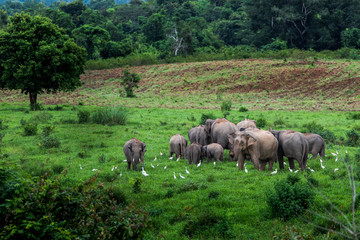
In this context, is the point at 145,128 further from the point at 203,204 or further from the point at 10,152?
the point at 203,204

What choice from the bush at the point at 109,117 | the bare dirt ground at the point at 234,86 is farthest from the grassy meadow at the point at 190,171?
the bare dirt ground at the point at 234,86

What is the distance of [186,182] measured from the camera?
1145cm

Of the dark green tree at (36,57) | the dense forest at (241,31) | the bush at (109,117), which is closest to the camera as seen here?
the bush at (109,117)

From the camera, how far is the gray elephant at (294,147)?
485 inches

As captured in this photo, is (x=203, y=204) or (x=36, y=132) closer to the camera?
(x=203, y=204)

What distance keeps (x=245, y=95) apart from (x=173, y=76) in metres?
17.8

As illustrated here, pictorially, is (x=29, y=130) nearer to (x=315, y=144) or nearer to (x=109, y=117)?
(x=109, y=117)

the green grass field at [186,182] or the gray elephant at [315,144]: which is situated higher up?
the gray elephant at [315,144]

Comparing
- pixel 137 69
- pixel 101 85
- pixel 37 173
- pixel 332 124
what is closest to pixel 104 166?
→ pixel 37 173

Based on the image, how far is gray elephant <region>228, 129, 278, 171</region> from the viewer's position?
12.6 metres

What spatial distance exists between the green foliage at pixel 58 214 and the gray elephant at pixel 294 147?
22.2 ft

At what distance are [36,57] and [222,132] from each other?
20.7 m

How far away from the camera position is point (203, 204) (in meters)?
9.66

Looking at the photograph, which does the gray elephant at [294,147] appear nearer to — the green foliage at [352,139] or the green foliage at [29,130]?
the green foliage at [352,139]
